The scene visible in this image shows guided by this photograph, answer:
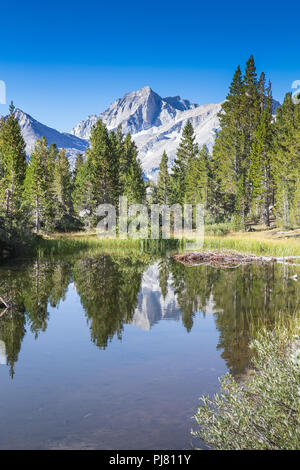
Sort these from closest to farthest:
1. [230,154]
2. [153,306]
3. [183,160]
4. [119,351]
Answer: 1. [119,351]
2. [153,306]
3. [230,154]
4. [183,160]

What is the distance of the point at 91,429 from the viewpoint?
15.3 feet

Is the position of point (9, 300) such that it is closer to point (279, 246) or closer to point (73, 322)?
point (73, 322)

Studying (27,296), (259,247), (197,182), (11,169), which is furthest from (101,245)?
(197,182)

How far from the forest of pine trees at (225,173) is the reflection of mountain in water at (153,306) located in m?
26.4

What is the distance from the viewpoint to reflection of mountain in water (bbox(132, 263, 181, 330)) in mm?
10359

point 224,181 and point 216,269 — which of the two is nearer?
point 216,269

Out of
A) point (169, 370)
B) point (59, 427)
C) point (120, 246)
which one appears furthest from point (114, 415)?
point (120, 246)

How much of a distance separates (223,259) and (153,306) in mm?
12468

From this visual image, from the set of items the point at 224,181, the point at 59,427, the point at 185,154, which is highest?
the point at 185,154

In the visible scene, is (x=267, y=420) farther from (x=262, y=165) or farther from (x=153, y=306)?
(x=262, y=165)

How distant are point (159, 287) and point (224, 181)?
1623 inches

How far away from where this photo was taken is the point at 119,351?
7.75 metres

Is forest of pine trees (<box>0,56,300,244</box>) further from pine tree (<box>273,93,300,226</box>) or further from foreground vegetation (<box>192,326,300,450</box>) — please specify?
foreground vegetation (<box>192,326,300,450</box>)
